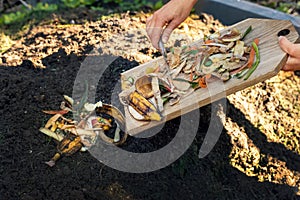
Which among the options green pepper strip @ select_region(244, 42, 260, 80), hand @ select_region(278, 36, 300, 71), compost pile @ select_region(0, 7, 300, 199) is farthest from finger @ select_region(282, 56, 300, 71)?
compost pile @ select_region(0, 7, 300, 199)

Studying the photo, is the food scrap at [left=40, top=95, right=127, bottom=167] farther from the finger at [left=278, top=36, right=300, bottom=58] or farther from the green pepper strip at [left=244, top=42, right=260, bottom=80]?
the finger at [left=278, top=36, right=300, bottom=58]

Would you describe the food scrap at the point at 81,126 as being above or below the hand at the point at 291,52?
below

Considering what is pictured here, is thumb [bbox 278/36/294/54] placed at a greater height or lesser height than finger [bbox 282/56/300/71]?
greater

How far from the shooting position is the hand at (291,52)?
2.09 m

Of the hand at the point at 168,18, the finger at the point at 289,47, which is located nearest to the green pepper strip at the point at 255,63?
the finger at the point at 289,47

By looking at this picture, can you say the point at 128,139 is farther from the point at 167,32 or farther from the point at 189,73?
the point at 167,32

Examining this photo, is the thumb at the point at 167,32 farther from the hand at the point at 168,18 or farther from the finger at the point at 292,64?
the finger at the point at 292,64

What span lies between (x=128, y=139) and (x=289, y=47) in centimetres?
84

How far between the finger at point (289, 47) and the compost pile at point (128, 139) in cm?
53

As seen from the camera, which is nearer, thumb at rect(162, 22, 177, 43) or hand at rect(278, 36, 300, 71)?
hand at rect(278, 36, 300, 71)

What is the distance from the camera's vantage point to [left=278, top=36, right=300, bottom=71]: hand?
2.09 meters

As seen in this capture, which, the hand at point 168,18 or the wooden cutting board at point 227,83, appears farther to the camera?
the hand at point 168,18

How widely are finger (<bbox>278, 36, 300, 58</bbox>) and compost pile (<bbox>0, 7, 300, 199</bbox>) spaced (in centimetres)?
53

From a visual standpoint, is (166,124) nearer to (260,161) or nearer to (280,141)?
(260,161)
